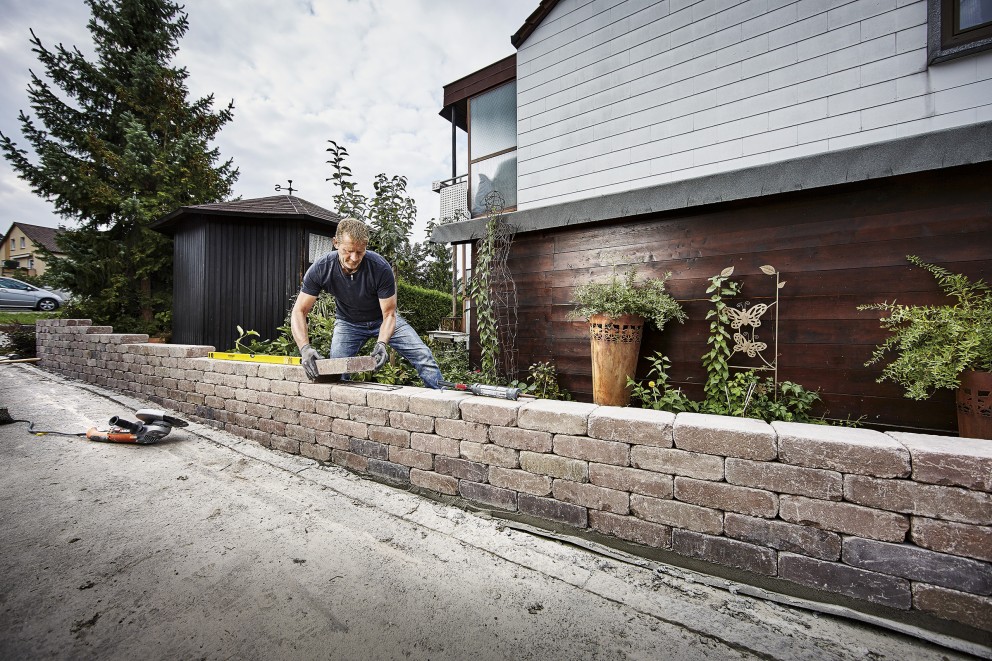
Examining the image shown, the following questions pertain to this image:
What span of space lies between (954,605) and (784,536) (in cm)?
53

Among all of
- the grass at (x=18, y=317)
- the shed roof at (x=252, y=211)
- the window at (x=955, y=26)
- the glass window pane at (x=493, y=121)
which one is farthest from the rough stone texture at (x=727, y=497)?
the grass at (x=18, y=317)

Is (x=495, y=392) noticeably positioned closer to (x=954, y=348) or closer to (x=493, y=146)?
(x=954, y=348)

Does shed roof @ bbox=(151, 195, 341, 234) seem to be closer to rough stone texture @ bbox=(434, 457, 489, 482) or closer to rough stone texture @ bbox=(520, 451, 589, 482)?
rough stone texture @ bbox=(434, 457, 489, 482)

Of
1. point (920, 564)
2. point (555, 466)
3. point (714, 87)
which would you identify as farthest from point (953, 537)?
point (714, 87)

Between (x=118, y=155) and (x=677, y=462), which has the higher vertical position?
(x=118, y=155)

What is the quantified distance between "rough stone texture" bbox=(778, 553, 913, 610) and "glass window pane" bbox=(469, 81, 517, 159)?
6.96 metres

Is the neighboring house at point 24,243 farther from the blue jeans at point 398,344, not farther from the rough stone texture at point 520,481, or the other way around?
the rough stone texture at point 520,481

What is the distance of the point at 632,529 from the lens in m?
1.92

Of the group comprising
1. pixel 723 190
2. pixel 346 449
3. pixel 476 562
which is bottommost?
pixel 476 562

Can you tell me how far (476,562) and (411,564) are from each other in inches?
13.0

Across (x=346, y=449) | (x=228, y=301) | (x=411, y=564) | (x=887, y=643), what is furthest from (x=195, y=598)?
(x=228, y=301)

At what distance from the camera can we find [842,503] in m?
1.51

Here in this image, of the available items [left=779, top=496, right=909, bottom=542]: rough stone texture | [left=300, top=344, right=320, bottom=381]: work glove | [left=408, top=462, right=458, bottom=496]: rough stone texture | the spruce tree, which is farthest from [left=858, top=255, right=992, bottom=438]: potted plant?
the spruce tree

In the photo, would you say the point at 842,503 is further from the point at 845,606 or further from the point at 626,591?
the point at 626,591
